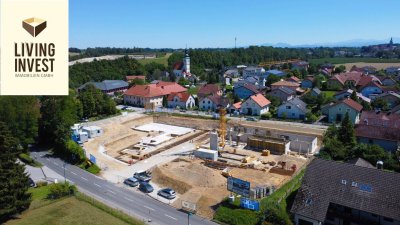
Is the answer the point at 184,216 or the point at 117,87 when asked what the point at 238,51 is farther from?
the point at 184,216

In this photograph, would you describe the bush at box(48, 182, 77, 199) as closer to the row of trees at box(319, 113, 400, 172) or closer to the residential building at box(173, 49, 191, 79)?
the row of trees at box(319, 113, 400, 172)

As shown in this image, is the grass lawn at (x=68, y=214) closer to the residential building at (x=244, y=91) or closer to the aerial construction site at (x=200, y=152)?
the aerial construction site at (x=200, y=152)

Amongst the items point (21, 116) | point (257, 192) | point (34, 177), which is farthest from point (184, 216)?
point (21, 116)

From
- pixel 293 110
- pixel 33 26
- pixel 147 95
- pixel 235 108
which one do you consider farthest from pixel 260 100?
pixel 33 26

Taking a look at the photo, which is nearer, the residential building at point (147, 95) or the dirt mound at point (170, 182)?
the dirt mound at point (170, 182)

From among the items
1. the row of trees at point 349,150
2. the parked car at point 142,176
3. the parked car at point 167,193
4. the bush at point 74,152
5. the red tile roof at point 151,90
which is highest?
the red tile roof at point 151,90

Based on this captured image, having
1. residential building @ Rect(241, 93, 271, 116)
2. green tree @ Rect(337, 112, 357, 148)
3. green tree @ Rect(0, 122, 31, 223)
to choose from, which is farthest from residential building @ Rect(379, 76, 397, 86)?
green tree @ Rect(0, 122, 31, 223)

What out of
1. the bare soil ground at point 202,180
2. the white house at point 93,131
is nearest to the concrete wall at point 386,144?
the bare soil ground at point 202,180
